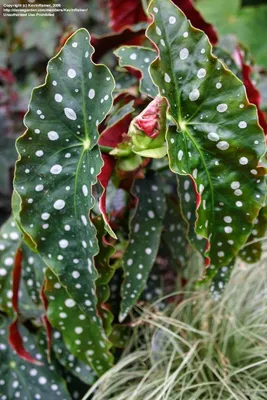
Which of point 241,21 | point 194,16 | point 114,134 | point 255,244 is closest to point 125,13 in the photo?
point 194,16

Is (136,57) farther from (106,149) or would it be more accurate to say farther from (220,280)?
(220,280)

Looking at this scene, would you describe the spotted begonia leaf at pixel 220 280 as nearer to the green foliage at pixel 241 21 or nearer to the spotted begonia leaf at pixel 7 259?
the spotted begonia leaf at pixel 7 259

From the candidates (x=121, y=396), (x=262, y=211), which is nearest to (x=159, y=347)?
(x=121, y=396)

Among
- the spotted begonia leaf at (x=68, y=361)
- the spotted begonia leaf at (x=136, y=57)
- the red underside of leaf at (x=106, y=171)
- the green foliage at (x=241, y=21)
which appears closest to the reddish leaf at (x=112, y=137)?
the red underside of leaf at (x=106, y=171)

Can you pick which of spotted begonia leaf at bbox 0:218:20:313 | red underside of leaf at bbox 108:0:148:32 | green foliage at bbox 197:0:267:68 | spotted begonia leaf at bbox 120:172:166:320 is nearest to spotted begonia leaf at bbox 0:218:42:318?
spotted begonia leaf at bbox 0:218:20:313

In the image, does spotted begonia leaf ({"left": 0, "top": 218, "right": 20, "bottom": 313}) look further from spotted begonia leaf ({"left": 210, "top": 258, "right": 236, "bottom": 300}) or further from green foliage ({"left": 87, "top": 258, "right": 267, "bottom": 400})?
spotted begonia leaf ({"left": 210, "top": 258, "right": 236, "bottom": 300})

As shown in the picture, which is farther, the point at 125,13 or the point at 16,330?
the point at 125,13
